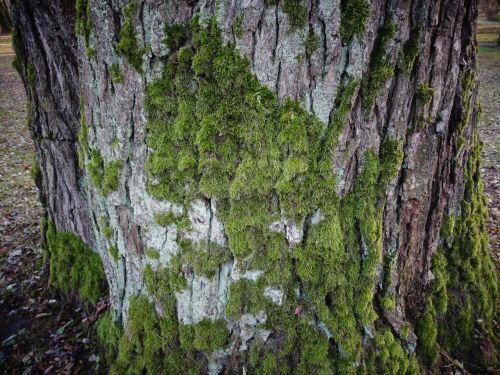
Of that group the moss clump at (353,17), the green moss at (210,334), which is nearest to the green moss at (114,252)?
the green moss at (210,334)

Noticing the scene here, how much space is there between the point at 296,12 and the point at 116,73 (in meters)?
0.96

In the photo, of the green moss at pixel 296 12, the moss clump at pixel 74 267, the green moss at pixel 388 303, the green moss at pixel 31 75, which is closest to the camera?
the green moss at pixel 296 12

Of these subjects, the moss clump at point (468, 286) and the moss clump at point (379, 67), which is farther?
the moss clump at point (468, 286)

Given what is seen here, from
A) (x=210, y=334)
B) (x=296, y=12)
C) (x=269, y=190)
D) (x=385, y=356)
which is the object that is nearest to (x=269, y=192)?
(x=269, y=190)

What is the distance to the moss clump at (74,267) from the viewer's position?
3.14m

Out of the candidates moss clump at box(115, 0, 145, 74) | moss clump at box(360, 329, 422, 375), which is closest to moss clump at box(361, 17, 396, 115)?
moss clump at box(115, 0, 145, 74)

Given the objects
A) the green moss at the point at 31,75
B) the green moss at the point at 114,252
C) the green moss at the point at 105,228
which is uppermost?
the green moss at the point at 31,75

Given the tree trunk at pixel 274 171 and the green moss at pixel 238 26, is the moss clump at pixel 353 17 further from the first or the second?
the green moss at pixel 238 26

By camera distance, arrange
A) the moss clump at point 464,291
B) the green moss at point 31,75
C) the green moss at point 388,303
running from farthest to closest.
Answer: the green moss at point 31,75 < the moss clump at point 464,291 < the green moss at point 388,303

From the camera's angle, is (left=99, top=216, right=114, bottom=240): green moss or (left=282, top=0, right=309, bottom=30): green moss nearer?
(left=282, top=0, right=309, bottom=30): green moss

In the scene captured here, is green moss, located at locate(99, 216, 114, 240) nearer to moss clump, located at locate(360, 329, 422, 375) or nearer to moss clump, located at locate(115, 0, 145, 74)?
moss clump, located at locate(115, 0, 145, 74)

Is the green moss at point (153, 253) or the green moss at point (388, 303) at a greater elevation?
the green moss at point (153, 253)

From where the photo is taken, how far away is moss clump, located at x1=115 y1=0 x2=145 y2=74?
1.70m

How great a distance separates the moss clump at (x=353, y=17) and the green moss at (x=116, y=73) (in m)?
1.13
